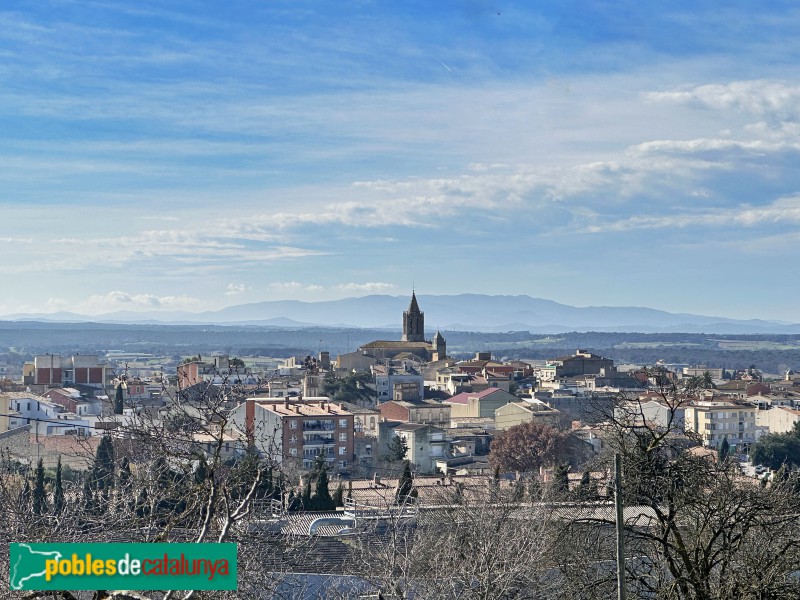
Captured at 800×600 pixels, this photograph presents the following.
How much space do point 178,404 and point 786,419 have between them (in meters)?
56.0

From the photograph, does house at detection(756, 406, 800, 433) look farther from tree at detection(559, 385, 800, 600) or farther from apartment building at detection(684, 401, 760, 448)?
tree at detection(559, 385, 800, 600)

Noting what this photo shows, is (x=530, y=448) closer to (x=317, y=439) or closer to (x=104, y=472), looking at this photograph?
(x=317, y=439)

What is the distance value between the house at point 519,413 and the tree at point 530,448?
39.8 feet

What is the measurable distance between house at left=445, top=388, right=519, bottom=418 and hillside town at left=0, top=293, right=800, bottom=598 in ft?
0.41

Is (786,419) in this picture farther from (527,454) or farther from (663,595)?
(663,595)

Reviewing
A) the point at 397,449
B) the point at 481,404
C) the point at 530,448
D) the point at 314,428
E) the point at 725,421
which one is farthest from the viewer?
the point at 481,404

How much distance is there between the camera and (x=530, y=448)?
43969 millimetres

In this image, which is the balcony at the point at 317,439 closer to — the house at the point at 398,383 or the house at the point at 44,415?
the house at the point at 44,415

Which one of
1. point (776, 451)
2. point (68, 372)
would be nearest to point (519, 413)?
point (776, 451)

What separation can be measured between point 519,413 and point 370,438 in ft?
36.8

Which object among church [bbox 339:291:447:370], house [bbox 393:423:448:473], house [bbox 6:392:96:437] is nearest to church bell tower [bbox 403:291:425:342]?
church [bbox 339:291:447:370]

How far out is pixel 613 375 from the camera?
85.4 meters

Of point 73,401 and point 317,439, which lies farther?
point 73,401

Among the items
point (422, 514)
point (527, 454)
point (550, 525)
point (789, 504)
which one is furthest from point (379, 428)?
point (789, 504)
